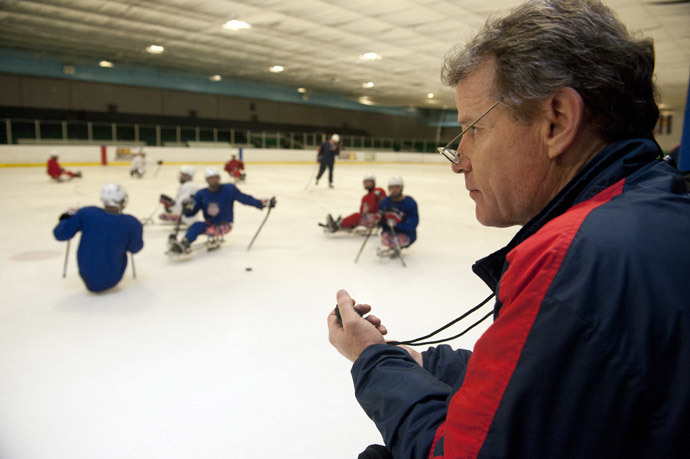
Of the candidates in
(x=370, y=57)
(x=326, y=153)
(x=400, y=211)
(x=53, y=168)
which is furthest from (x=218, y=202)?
(x=370, y=57)

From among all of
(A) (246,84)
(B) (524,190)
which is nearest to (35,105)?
(A) (246,84)

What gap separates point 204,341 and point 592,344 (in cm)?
302

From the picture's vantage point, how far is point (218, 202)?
5.73 metres

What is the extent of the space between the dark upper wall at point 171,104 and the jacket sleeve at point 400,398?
23.3 meters

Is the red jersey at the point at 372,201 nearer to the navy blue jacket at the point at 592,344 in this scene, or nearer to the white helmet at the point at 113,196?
the white helmet at the point at 113,196

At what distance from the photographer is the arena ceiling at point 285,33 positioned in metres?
9.45

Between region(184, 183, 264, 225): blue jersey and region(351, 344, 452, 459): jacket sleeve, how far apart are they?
4.97 metres

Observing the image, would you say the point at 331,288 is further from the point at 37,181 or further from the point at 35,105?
the point at 35,105

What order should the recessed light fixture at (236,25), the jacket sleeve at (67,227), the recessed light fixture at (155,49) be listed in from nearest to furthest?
the jacket sleeve at (67,227) < the recessed light fixture at (236,25) < the recessed light fixture at (155,49)

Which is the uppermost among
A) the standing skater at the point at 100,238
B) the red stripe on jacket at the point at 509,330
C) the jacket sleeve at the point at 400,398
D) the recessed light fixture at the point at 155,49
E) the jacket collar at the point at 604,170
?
the recessed light fixture at the point at 155,49

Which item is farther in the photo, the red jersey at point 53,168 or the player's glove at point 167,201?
the red jersey at point 53,168

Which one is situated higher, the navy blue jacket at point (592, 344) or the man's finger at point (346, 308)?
the navy blue jacket at point (592, 344)

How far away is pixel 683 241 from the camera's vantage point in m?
0.58

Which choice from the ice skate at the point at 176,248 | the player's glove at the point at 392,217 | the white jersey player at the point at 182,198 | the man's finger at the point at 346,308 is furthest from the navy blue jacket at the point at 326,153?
the man's finger at the point at 346,308
